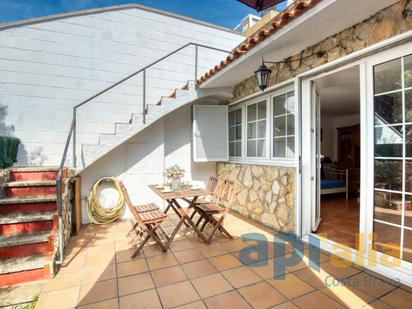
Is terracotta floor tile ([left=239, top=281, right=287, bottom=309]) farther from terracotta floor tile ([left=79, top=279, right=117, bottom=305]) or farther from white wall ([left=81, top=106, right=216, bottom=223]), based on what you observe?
white wall ([left=81, top=106, right=216, bottom=223])

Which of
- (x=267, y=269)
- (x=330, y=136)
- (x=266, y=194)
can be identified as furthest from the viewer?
(x=330, y=136)

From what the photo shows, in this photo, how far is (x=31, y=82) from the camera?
425 cm

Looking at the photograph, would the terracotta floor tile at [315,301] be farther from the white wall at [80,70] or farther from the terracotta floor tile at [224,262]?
the white wall at [80,70]

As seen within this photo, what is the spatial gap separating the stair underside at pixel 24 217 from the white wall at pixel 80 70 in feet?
5.12

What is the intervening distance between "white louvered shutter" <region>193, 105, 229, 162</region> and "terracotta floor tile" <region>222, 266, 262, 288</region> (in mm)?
2991

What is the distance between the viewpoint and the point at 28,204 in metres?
3.12

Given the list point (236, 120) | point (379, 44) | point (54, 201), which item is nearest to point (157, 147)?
point (236, 120)

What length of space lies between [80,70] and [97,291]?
13.4 ft

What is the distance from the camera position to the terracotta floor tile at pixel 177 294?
6.96 ft

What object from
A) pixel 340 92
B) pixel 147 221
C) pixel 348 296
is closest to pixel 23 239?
pixel 147 221

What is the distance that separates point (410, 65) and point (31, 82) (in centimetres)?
567

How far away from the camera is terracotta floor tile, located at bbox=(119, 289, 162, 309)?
2.07 m

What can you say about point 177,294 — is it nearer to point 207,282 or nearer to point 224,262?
point 207,282

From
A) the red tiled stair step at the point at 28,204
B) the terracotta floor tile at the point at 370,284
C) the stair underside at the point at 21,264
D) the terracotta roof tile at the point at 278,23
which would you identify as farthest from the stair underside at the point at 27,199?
the terracotta floor tile at the point at 370,284
